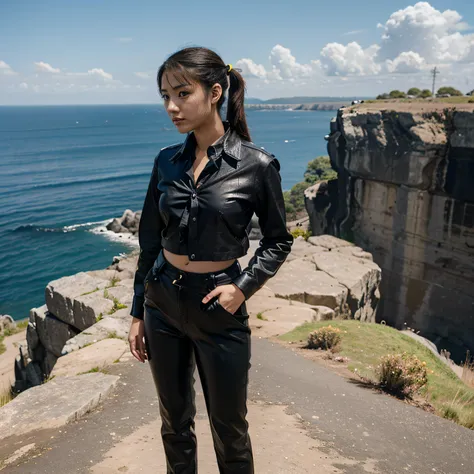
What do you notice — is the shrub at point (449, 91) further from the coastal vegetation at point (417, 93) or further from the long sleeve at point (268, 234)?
the long sleeve at point (268, 234)

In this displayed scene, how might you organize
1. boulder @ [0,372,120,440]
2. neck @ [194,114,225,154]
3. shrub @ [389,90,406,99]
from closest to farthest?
neck @ [194,114,225,154]
boulder @ [0,372,120,440]
shrub @ [389,90,406,99]

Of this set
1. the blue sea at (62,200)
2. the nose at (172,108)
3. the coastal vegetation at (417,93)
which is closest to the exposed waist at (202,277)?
the nose at (172,108)

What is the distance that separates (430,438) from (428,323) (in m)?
21.1

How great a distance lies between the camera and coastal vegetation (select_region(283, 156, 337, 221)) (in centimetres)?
5278

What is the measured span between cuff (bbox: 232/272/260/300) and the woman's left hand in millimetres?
21

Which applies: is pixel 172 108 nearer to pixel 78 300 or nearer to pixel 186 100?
pixel 186 100

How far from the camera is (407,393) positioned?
659cm

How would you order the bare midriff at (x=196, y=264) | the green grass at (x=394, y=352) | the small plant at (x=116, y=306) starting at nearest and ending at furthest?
the bare midriff at (x=196, y=264) < the green grass at (x=394, y=352) < the small plant at (x=116, y=306)

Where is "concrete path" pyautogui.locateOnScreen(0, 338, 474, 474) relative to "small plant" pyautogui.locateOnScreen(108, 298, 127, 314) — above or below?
above

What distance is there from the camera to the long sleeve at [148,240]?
3.20 meters

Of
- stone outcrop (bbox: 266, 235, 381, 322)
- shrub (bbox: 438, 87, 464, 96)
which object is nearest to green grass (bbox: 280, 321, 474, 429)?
stone outcrop (bbox: 266, 235, 381, 322)

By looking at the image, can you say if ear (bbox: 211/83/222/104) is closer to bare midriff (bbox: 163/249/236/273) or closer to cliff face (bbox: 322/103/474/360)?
bare midriff (bbox: 163/249/236/273)

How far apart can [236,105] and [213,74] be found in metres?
0.24

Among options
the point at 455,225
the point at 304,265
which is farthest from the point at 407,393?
the point at 455,225
